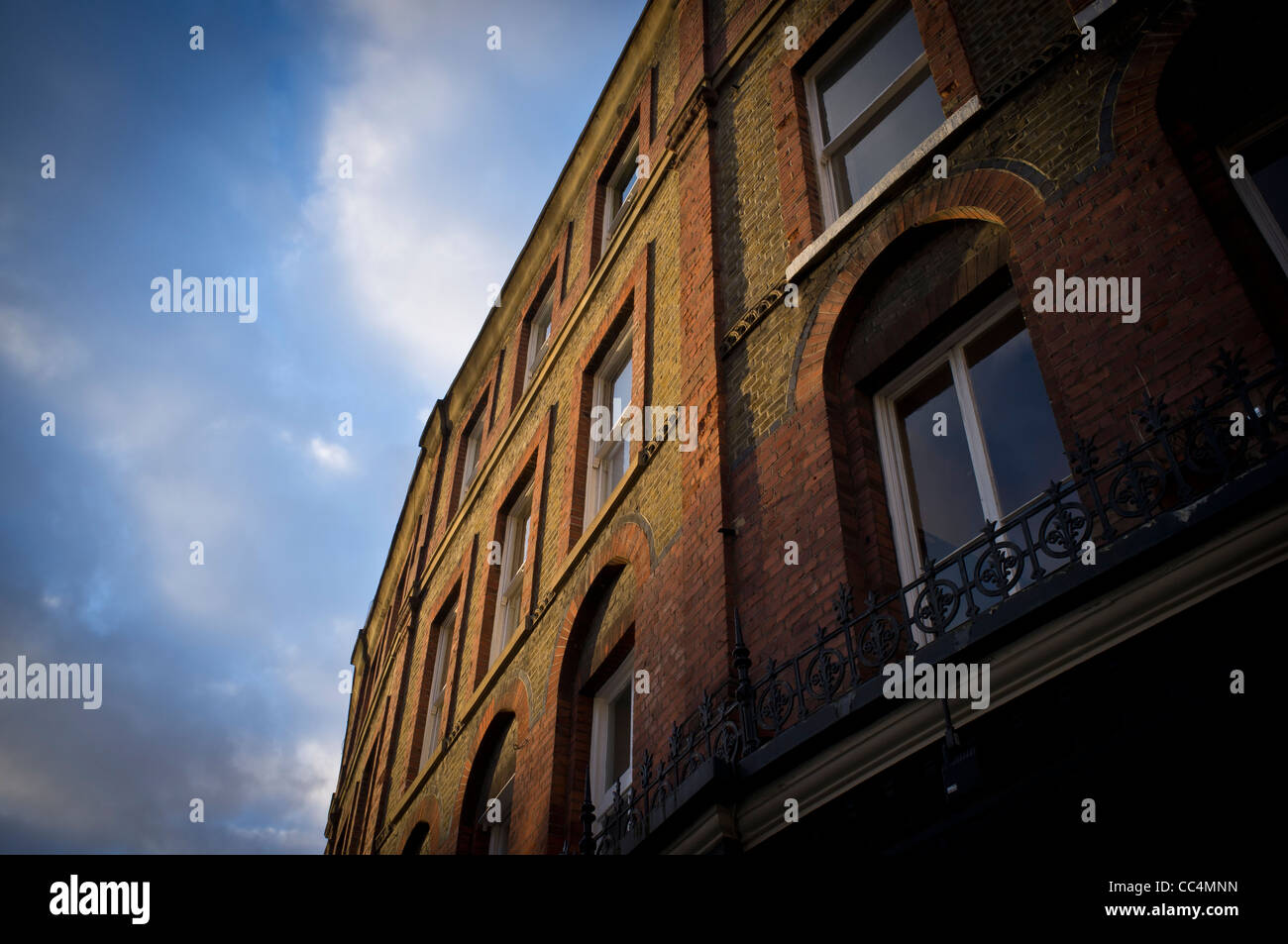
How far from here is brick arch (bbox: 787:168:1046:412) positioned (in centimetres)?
669

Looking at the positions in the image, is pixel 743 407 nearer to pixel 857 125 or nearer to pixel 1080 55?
pixel 857 125

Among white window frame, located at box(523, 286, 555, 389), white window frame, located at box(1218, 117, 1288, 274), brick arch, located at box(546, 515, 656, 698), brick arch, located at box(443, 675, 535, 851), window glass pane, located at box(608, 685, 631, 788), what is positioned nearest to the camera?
white window frame, located at box(1218, 117, 1288, 274)

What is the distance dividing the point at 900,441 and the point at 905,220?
1669 millimetres

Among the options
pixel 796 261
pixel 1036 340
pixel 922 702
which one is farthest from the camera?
pixel 796 261

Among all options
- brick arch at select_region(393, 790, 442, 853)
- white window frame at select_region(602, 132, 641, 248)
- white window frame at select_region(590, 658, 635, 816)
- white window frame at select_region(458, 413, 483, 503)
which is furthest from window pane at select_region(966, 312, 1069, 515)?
white window frame at select_region(458, 413, 483, 503)


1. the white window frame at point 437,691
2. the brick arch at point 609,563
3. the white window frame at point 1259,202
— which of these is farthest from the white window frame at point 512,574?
the white window frame at point 1259,202

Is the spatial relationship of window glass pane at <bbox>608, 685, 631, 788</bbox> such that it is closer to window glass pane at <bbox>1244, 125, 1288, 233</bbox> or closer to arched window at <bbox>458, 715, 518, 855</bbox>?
arched window at <bbox>458, 715, 518, 855</bbox>

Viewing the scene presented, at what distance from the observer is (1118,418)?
531 centimetres

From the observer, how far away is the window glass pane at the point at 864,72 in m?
9.28

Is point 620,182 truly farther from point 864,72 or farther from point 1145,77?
point 1145,77

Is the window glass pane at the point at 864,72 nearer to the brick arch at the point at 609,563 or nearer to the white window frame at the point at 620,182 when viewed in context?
the brick arch at the point at 609,563

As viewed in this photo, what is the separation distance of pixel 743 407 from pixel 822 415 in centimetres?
125

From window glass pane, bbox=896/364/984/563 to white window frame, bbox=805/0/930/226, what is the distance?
2192 mm
